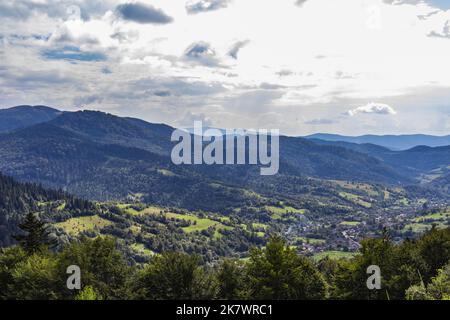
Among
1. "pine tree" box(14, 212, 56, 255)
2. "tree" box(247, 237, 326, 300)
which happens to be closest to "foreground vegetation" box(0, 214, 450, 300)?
"tree" box(247, 237, 326, 300)

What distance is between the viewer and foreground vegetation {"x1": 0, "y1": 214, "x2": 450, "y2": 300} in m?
54.7

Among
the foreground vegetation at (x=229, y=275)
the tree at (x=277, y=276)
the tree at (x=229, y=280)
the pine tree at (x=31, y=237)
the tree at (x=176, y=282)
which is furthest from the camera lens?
the pine tree at (x=31, y=237)

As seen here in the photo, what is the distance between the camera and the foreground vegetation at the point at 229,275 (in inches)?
2152

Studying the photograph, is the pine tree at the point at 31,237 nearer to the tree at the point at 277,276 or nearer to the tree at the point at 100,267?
the tree at the point at 100,267

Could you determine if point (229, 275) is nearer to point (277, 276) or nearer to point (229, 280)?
point (229, 280)

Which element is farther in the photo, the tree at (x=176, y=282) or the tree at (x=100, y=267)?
the tree at (x=176, y=282)

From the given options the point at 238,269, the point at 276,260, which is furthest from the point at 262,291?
the point at 238,269

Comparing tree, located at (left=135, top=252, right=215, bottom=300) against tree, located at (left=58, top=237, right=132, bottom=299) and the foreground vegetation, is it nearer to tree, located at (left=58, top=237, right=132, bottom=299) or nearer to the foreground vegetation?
the foreground vegetation

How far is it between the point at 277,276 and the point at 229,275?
901 cm

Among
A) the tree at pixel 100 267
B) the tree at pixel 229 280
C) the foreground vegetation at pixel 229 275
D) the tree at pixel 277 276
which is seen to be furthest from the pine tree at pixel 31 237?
the tree at pixel 277 276

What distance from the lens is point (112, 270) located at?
60188mm

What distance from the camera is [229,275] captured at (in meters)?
60.1
